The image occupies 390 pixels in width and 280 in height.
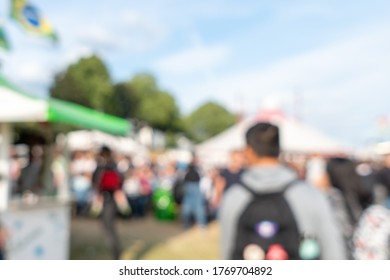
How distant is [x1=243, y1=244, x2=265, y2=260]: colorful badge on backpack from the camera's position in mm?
2006

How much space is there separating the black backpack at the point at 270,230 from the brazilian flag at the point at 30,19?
6.25 metres

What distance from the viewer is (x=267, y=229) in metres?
1.99

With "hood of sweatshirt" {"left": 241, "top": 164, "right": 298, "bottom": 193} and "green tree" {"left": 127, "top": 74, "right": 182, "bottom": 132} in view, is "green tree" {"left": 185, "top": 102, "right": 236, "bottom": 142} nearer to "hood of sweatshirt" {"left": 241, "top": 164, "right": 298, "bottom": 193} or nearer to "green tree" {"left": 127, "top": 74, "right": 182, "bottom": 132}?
"green tree" {"left": 127, "top": 74, "right": 182, "bottom": 132}

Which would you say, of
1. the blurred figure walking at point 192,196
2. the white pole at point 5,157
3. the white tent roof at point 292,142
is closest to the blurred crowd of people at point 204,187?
the blurred figure walking at point 192,196

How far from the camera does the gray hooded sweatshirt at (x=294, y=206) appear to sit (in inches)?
77.7

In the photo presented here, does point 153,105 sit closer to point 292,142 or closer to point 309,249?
point 292,142

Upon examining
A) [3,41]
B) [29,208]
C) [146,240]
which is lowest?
[146,240]

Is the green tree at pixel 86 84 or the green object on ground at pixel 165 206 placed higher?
the green tree at pixel 86 84

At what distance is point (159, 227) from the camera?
33.5 feet

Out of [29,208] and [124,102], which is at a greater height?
[124,102]

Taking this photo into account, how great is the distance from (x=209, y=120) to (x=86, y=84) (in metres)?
46.4

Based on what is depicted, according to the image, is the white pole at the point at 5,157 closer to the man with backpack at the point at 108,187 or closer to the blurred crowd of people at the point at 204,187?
the blurred crowd of people at the point at 204,187

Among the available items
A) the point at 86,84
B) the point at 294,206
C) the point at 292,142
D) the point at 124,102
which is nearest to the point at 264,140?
the point at 294,206

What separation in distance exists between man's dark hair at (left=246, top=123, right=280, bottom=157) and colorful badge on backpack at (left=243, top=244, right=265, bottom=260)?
44cm
